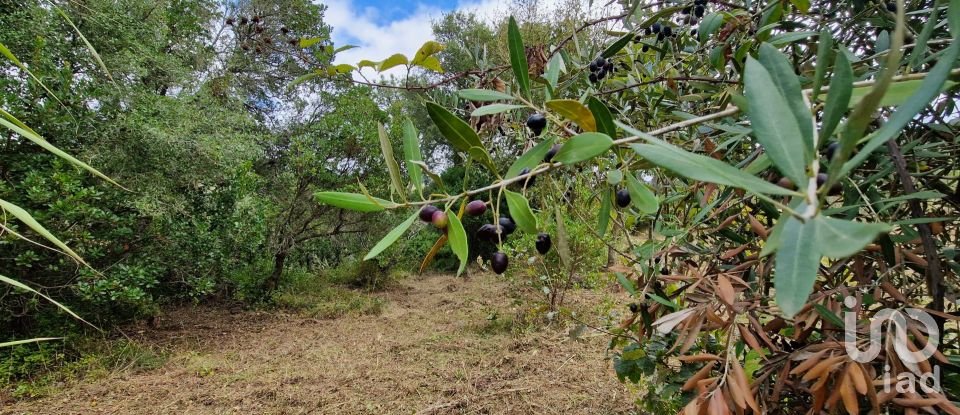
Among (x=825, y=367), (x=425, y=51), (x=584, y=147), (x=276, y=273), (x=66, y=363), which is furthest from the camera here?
(x=276, y=273)

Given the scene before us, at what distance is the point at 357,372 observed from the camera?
290cm

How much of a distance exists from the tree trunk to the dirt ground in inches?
22.3

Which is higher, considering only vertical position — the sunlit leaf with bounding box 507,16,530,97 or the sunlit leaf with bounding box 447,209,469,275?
the sunlit leaf with bounding box 507,16,530,97

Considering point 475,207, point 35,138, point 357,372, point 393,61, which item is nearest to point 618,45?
point 393,61

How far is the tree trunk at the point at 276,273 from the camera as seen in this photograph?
188 inches

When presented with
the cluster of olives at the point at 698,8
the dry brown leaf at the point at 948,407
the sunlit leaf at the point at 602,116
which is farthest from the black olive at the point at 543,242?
the cluster of olives at the point at 698,8

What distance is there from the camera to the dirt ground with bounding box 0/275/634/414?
2363 mm

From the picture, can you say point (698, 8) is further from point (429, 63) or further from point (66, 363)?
point (66, 363)

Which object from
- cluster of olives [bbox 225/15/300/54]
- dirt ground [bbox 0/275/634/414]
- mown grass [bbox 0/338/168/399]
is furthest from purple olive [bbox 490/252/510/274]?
mown grass [bbox 0/338/168/399]

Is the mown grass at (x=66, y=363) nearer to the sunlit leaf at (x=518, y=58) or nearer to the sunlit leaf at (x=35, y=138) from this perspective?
the sunlit leaf at (x=35, y=138)

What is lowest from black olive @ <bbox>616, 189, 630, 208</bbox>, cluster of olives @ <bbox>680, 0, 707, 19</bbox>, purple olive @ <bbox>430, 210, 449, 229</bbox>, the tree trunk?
the tree trunk

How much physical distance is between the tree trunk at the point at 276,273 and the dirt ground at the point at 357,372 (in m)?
0.57

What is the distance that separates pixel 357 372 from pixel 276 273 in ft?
8.22

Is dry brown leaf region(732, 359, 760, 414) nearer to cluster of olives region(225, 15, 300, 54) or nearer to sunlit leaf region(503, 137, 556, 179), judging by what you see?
sunlit leaf region(503, 137, 556, 179)
